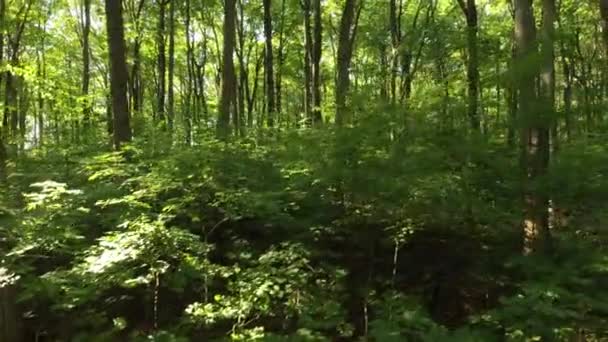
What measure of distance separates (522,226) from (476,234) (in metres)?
0.65

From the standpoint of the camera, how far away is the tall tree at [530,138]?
6320 mm

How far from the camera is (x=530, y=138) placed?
22.0 ft

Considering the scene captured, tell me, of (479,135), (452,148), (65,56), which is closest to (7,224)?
(452,148)

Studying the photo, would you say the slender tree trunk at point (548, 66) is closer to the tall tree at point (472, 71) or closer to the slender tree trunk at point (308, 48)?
the tall tree at point (472, 71)

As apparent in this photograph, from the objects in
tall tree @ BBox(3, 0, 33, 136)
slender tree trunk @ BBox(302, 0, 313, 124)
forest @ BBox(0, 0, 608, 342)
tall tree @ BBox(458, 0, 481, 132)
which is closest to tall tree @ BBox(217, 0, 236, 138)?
forest @ BBox(0, 0, 608, 342)

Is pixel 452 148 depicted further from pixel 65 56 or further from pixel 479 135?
pixel 65 56

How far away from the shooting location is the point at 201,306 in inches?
218

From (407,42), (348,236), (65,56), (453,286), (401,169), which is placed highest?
(65,56)

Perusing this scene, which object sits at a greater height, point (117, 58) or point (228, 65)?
point (228, 65)

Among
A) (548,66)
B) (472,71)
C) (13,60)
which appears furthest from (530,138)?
(13,60)

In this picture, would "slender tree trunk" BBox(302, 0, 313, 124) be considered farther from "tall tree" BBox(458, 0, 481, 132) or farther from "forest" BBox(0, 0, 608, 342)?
"forest" BBox(0, 0, 608, 342)

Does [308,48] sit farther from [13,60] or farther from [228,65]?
[13,60]

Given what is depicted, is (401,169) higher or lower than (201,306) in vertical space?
higher

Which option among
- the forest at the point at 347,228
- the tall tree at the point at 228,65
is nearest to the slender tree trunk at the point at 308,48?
the tall tree at the point at 228,65
